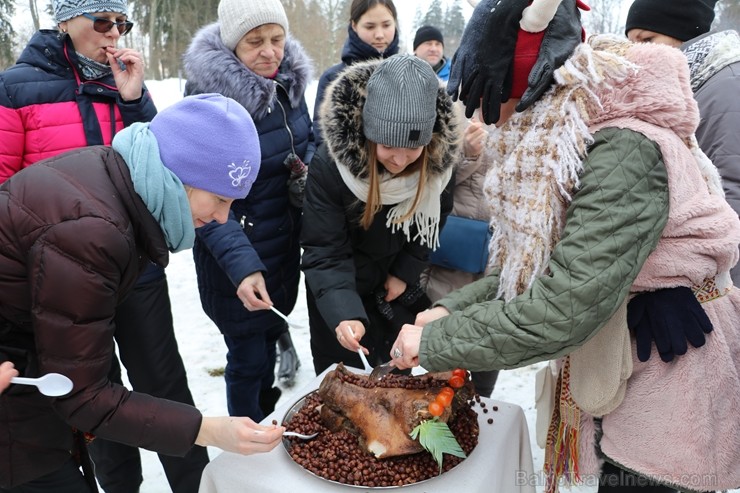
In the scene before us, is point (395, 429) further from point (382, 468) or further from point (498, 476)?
point (498, 476)

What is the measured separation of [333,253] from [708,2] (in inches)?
79.8

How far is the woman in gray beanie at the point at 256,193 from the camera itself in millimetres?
Result: 2367

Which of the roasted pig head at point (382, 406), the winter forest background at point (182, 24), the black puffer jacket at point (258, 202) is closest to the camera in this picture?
the roasted pig head at point (382, 406)

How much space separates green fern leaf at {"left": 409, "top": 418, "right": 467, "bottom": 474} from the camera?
56.1 inches

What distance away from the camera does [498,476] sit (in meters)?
1.56

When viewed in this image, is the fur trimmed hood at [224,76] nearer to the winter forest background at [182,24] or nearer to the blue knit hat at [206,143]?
the blue knit hat at [206,143]

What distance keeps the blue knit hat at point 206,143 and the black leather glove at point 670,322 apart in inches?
42.2

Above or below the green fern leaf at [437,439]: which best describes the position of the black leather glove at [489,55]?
above

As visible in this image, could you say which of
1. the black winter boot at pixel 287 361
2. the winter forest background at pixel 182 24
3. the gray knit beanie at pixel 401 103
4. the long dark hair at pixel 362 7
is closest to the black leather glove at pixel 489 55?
the gray knit beanie at pixel 401 103

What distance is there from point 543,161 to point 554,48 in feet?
0.86

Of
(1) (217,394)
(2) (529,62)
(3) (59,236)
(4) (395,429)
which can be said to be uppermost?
(2) (529,62)

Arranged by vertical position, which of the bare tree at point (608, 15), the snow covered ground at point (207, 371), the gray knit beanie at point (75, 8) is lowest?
the snow covered ground at point (207, 371)

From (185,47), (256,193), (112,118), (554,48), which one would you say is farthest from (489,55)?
(185,47)

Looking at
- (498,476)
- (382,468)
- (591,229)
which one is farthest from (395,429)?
(591,229)
